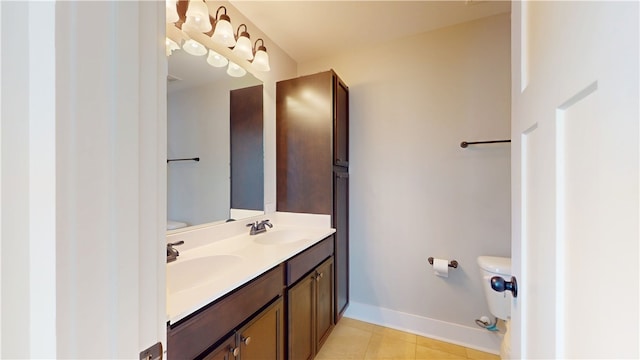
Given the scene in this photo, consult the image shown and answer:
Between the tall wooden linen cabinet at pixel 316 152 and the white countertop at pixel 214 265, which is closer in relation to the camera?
the white countertop at pixel 214 265

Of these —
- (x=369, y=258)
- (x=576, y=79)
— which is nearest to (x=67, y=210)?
(x=576, y=79)

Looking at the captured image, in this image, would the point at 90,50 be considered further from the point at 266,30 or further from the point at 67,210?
the point at 266,30

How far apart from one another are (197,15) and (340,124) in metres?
1.19

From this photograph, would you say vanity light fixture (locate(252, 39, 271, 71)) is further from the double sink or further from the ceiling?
the double sink

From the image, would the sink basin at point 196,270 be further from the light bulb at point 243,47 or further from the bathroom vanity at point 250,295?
the light bulb at point 243,47

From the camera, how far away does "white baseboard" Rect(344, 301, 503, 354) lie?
1799 mm

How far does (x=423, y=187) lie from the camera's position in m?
1.99

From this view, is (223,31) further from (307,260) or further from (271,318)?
(271,318)

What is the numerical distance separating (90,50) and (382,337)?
230cm

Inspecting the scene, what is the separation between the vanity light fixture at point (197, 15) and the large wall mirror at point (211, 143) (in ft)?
0.53

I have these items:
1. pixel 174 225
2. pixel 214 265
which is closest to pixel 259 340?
pixel 214 265

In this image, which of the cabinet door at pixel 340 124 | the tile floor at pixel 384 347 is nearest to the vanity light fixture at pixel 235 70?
the cabinet door at pixel 340 124

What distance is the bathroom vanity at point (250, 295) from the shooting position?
809mm

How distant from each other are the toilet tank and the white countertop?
108cm
